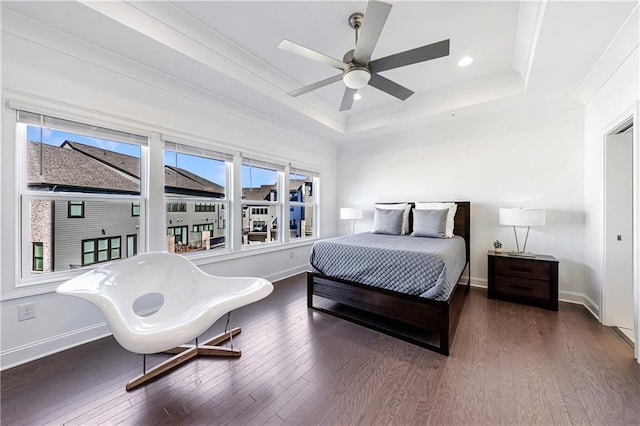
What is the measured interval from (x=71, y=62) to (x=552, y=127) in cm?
548

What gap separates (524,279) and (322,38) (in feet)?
12.2

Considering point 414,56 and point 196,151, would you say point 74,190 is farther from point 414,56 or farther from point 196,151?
point 414,56

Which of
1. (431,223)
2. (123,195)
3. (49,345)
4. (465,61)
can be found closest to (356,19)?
(465,61)

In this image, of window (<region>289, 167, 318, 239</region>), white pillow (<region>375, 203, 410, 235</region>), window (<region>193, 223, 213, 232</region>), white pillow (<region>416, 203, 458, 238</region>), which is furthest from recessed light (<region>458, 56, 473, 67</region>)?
window (<region>193, 223, 213, 232</region>)

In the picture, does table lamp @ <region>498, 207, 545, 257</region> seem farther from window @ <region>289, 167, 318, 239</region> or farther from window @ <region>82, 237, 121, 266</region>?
window @ <region>82, 237, 121, 266</region>

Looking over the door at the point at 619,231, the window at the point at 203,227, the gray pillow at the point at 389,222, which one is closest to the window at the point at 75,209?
the window at the point at 203,227

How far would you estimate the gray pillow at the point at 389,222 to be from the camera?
390 centimetres

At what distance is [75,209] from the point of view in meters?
2.27

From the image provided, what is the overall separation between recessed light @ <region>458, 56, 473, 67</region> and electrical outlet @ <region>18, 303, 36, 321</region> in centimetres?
482

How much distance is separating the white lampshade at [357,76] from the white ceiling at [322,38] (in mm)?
574

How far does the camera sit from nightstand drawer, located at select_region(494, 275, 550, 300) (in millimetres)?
2996

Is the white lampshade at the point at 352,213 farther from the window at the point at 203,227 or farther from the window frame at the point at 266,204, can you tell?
the window at the point at 203,227

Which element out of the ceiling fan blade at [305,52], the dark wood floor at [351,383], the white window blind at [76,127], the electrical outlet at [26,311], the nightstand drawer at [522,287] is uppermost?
the ceiling fan blade at [305,52]

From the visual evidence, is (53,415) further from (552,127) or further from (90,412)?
(552,127)
